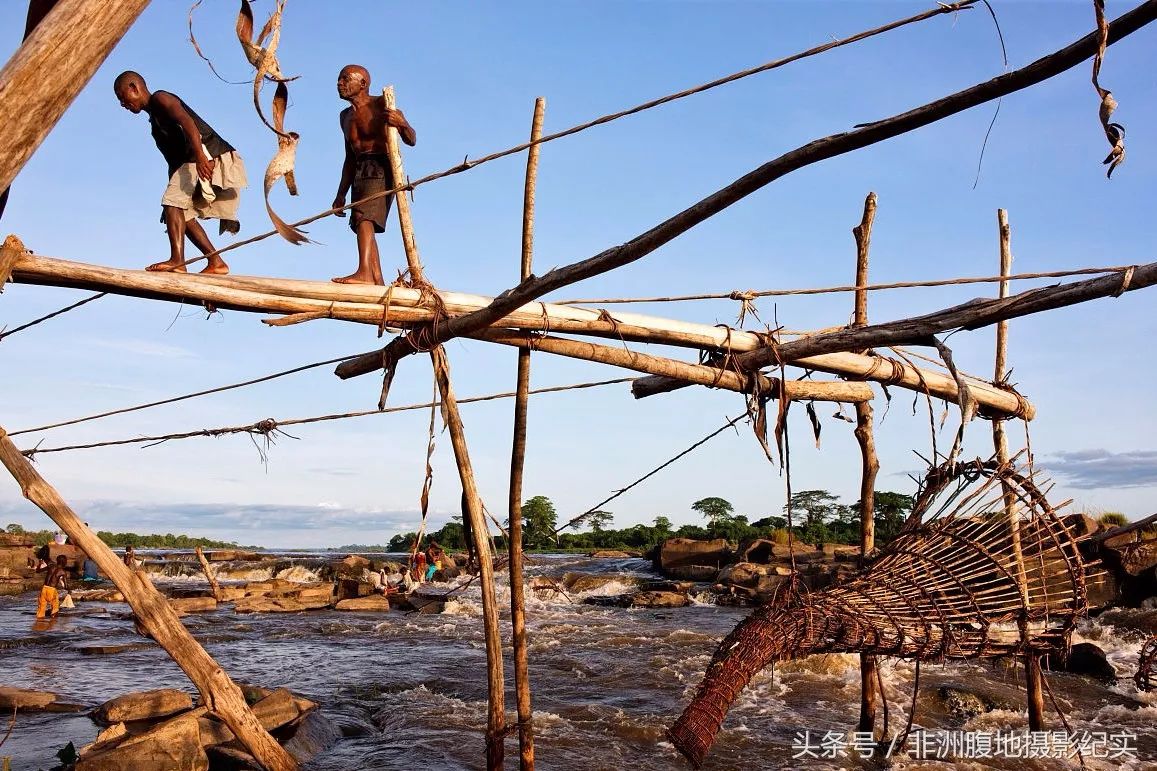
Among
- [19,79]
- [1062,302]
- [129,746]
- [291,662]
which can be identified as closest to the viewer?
[19,79]

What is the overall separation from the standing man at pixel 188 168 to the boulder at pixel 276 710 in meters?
4.64

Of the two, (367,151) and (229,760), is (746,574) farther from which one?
(367,151)

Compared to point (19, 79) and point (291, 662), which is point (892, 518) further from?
point (291, 662)

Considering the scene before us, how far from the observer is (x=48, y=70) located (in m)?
2.14

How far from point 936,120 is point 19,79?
2.61 meters

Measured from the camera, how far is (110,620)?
16359 millimetres

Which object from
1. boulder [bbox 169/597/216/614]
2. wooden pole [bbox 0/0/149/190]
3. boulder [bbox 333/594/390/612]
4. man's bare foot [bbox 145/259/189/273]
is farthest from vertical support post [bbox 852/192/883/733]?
boulder [bbox 169/597/216/614]

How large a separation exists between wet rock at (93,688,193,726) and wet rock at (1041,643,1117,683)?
1059cm

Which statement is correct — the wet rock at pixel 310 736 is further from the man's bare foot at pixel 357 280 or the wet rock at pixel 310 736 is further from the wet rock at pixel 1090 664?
the wet rock at pixel 1090 664

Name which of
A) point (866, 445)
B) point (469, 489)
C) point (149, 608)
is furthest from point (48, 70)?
point (866, 445)

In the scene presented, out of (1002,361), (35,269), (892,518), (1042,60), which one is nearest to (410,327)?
(35,269)

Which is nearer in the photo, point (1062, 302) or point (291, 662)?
point (1062, 302)

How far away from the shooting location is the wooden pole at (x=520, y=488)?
16.5ft

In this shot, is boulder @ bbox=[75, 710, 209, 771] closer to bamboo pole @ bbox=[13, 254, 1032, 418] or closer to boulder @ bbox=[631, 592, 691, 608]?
bamboo pole @ bbox=[13, 254, 1032, 418]
